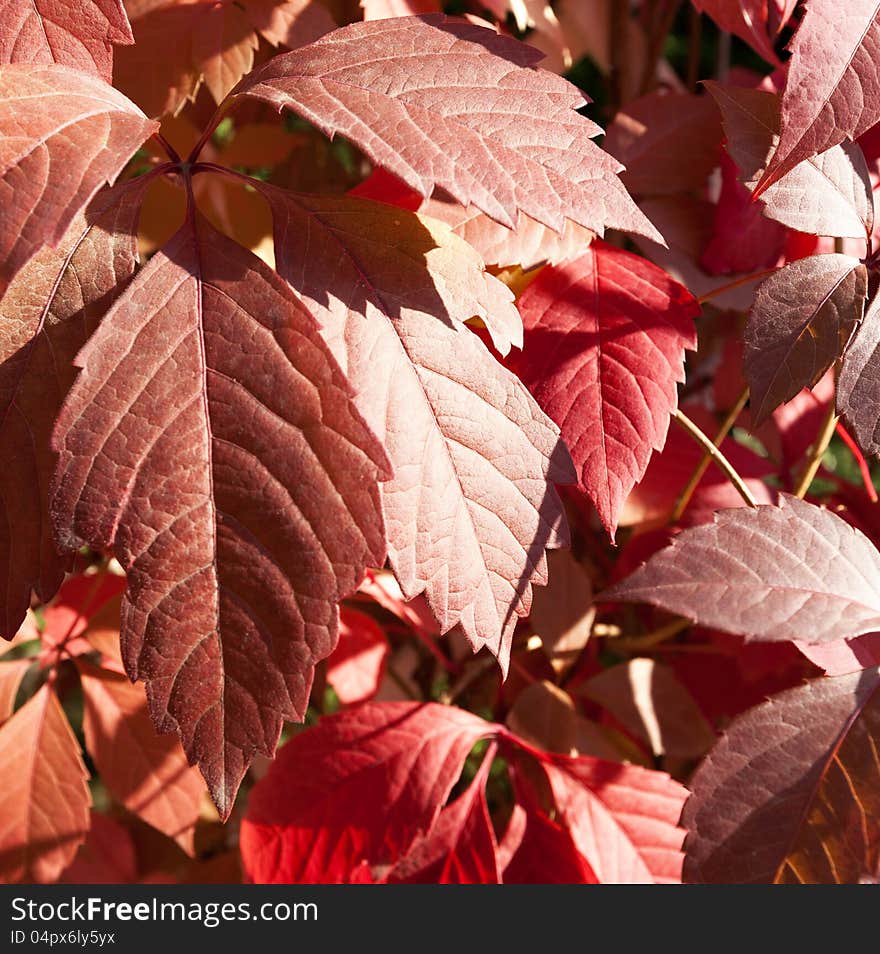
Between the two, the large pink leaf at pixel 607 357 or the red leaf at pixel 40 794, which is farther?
the red leaf at pixel 40 794

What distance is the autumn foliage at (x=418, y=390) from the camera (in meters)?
0.42

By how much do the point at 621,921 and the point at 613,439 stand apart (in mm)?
319

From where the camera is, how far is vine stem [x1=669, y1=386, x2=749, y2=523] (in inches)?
27.9

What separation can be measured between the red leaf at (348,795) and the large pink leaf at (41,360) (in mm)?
288

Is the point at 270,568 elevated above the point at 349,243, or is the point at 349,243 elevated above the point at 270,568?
the point at 349,243

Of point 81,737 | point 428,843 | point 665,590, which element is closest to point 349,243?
point 665,590

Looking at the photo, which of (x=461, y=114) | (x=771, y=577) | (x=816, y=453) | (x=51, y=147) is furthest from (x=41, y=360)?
(x=816, y=453)

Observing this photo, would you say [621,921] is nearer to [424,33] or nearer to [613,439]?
[613,439]

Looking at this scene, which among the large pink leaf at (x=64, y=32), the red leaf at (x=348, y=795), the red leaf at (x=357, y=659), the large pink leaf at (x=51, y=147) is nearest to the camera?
the large pink leaf at (x=51, y=147)

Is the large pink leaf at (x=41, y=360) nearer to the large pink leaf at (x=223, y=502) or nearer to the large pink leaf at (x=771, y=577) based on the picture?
the large pink leaf at (x=223, y=502)

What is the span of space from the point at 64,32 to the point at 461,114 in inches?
8.1

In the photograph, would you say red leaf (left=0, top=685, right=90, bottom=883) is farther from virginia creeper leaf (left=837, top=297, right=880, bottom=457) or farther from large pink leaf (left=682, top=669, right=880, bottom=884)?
virginia creeper leaf (left=837, top=297, right=880, bottom=457)

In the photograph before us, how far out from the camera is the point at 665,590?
1.58 ft

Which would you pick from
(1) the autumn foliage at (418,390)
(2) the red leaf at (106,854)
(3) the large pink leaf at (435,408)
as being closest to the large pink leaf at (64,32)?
(1) the autumn foliage at (418,390)
